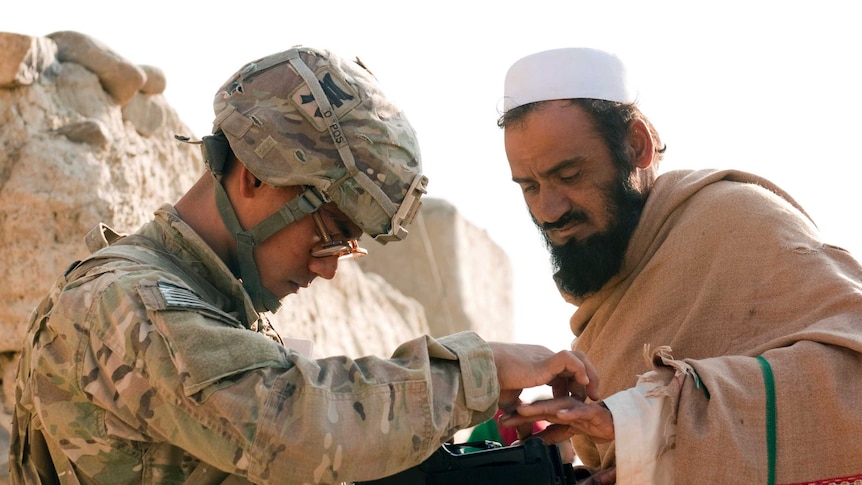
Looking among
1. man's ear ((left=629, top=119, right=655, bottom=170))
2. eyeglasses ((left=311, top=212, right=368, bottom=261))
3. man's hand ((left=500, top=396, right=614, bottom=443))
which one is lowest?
man's hand ((left=500, top=396, right=614, bottom=443))

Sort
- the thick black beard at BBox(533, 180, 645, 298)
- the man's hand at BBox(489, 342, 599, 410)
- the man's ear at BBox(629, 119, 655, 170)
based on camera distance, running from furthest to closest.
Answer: the man's ear at BBox(629, 119, 655, 170), the thick black beard at BBox(533, 180, 645, 298), the man's hand at BBox(489, 342, 599, 410)

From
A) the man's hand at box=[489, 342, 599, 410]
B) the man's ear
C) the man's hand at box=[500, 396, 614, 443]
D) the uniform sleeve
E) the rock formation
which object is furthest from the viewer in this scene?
the rock formation

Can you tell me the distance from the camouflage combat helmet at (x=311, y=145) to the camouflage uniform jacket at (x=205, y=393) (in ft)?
1.25

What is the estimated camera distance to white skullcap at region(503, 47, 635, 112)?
443 cm

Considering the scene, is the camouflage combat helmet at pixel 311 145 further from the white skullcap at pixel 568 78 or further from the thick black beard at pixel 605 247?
the white skullcap at pixel 568 78

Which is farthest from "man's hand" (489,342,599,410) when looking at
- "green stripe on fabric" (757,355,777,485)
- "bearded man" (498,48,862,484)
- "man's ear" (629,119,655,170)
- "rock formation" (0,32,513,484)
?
"rock formation" (0,32,513,484)

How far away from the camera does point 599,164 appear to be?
4.20 m

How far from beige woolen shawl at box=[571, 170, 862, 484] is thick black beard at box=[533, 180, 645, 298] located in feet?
0.16

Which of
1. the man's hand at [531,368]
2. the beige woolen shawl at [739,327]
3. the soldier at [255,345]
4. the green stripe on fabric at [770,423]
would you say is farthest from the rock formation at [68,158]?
the green stripe on fabric at [770,423]

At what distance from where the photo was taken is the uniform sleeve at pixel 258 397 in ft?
8.07

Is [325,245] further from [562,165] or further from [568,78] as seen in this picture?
[568,78]

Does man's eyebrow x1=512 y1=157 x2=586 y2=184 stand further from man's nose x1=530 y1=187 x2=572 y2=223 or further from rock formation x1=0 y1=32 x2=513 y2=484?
rock formation x1=0 y1=32 x2=513 y2=484

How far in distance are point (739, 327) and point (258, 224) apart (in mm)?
1689

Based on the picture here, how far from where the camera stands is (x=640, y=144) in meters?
4.35
